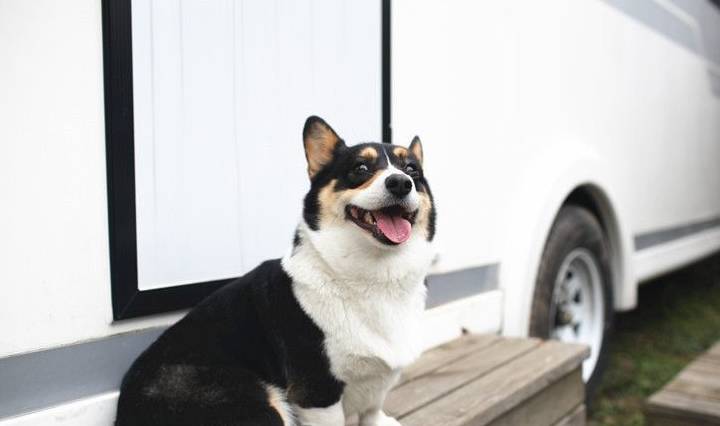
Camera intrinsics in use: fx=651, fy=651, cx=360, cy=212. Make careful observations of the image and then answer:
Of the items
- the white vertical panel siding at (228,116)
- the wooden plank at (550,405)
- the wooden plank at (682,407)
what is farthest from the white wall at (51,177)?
the wooden plank at (682,407)

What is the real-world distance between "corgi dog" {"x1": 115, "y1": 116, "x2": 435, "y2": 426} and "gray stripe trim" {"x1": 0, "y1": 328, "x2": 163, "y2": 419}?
7 centimetres

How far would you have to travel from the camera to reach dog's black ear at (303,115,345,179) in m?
1.52

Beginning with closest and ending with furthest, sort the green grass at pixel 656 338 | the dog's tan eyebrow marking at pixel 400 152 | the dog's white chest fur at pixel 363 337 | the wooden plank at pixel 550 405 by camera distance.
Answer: the dog's white chest fur at pixel 363 337
the dog's tan eyebrow marking at pixel 400 152
the wooden plank at pixel 550 405
the green grass at pixel 656 338

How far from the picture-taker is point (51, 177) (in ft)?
4.33

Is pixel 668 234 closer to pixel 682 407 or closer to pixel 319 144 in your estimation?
pixel 682 407

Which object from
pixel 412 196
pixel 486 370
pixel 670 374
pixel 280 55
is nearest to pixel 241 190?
pixel 280 55

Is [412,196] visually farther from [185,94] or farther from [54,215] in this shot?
[54,215]

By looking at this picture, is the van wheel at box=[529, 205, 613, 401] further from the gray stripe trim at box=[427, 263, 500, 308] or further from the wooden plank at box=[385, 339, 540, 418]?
the wooden plank at box=[385, 339, 540, 418]

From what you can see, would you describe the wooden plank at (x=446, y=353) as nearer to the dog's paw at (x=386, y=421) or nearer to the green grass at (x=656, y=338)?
the dog's paw at (x=386, y=421)

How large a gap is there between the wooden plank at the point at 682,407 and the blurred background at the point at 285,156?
510 mm

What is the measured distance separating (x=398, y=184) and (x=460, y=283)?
46.7 inches

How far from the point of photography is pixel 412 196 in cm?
143

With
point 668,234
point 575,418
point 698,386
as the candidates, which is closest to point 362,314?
point 575,418

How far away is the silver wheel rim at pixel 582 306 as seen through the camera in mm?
3123
